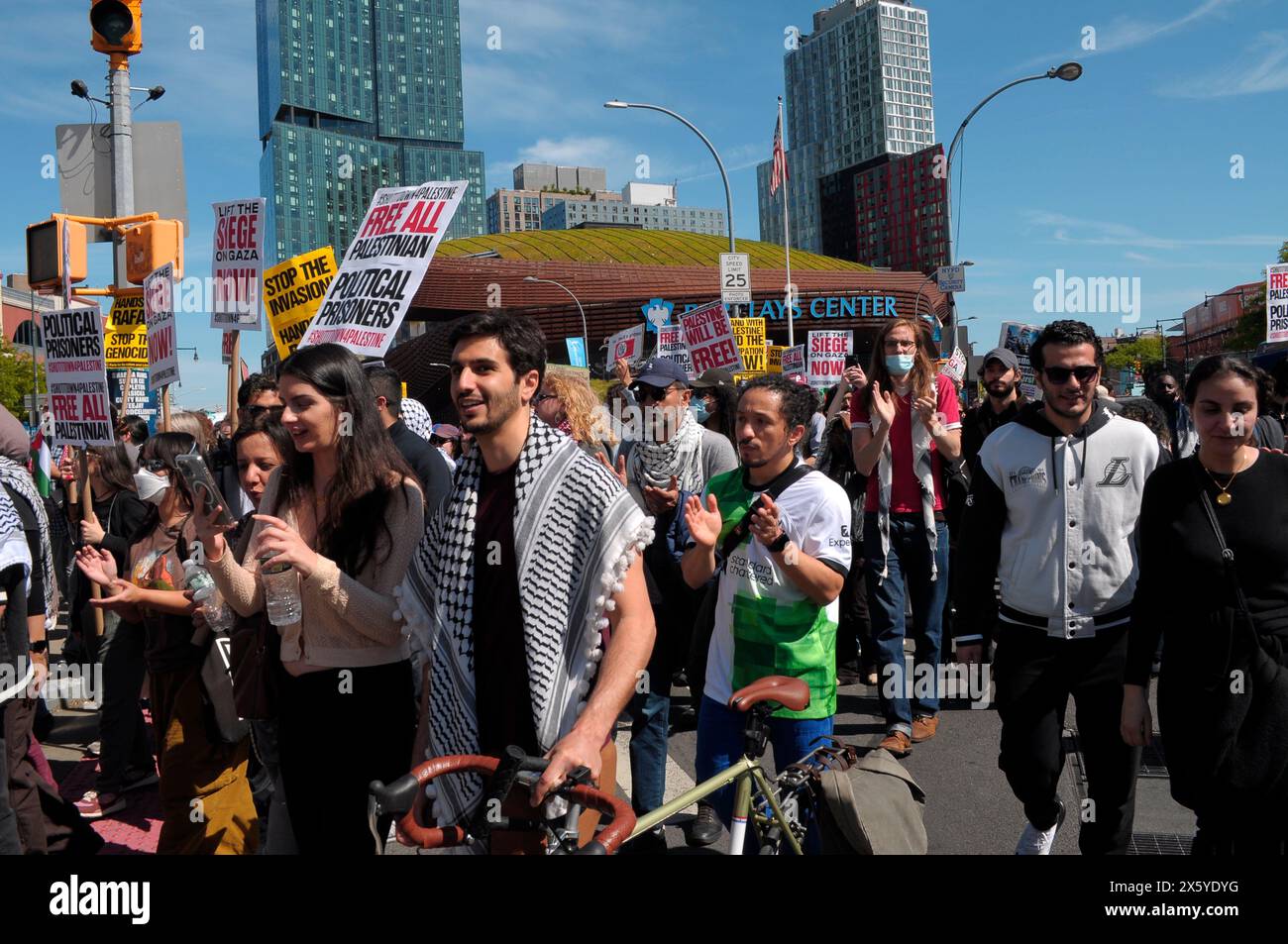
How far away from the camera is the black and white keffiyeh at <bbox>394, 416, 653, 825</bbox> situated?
2.65m

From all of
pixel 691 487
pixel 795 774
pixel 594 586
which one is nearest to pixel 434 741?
pixel 594 586

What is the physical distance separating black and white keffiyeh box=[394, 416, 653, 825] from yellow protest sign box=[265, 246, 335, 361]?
465cm

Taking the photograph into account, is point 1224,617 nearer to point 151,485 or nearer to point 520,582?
point 520,582

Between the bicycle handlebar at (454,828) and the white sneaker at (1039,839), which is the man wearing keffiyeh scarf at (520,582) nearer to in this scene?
the bicycle handlebar at (454,828)

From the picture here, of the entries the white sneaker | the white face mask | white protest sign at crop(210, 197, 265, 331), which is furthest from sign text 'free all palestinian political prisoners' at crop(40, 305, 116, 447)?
the white sneaker

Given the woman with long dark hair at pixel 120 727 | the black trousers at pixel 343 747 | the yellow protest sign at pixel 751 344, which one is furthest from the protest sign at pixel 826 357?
the black trousers at pixel 343 747

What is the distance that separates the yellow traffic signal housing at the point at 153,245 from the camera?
845cm

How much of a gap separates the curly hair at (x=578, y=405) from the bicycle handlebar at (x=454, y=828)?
3.85 m

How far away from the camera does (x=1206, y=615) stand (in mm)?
3332

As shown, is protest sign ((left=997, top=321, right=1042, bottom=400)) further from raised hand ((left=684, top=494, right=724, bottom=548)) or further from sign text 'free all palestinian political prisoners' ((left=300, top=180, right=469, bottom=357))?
raised hand ((left=684, top=494, right=724, bottom=548))

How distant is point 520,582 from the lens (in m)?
2.68

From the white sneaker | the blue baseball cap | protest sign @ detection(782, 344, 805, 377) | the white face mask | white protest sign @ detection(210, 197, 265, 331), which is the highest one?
protest sign @ detection(782, 344, 805, 377)

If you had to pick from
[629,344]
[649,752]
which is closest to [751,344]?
[629,344]

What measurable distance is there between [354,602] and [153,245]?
654 centimetres
